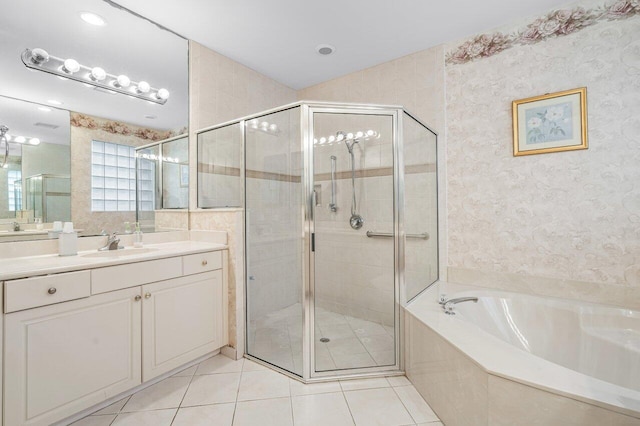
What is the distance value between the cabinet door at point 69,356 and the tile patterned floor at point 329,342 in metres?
0.80

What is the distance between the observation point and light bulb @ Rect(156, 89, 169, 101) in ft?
7.29

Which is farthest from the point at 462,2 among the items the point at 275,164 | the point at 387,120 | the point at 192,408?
the point at 192,408

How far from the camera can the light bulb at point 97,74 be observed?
6.15ft

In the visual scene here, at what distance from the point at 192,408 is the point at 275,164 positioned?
5.14ft

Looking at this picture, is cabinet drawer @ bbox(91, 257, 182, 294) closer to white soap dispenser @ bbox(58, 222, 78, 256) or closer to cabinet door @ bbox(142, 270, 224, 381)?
cabinet door @ bbox(142, 270, 224, 381)

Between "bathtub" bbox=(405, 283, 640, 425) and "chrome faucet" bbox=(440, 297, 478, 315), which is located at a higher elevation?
"chrome faucet" bbox=(440, 297, 478, 315)

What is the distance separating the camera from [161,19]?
2113 mm

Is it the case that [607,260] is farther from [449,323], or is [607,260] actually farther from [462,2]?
[462,2]

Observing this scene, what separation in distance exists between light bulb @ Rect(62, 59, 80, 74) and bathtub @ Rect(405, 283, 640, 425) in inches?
104

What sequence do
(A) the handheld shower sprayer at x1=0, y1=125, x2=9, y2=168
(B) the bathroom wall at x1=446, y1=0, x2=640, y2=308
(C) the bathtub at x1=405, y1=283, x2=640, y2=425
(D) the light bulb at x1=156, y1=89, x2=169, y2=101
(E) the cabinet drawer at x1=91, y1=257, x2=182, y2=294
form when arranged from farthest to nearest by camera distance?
(D) the light bulb at x1=156, y1=89, x2=169, y2=101, (B) the bathroom wall at x1=446, y1=0, x2=640, y2=308, (A) the handheld shower sprayer at x1=0, y1=125, x2=9, y2=168, (E) the cabinet drawer at x1=91, y1=257, x2=182, y2=294, (C) the bathtub at x1=405, y1=283, x2=640, y2=425

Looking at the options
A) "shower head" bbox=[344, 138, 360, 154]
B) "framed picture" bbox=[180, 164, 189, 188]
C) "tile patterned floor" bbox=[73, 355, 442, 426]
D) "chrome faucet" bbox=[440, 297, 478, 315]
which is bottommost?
"tile patterned floor" bbox=[73, 355, 442, 426]

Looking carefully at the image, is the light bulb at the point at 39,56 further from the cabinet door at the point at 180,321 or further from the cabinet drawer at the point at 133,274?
the cabinet door at the point at 180,321

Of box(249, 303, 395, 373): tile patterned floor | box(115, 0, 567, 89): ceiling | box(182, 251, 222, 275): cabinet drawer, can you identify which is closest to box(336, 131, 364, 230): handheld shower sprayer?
box(249, 303, 395, 373): tile patterned floor

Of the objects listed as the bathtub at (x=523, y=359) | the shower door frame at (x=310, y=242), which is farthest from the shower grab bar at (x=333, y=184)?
the bathtub at (x=523, y=359)
